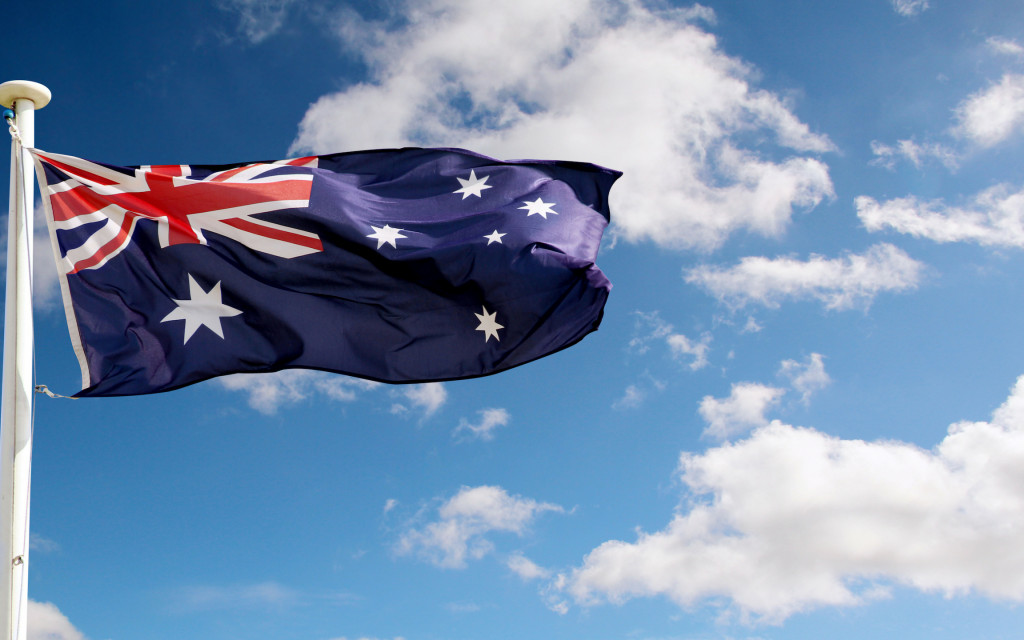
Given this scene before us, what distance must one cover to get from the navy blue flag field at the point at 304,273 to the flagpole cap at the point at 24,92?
70 centimetres

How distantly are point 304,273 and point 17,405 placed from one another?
14.2 ft

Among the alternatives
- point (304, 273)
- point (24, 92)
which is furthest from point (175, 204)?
point (24, 92)

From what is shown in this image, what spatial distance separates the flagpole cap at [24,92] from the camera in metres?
12.4

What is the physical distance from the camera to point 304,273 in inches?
551

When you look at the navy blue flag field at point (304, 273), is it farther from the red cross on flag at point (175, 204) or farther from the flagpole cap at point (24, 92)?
the flagpole cap at point (24, 92)

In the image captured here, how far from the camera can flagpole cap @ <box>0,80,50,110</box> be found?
1237 cm

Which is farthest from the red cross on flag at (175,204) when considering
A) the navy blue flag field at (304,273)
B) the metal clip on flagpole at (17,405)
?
the metal clip on flagpole at (17,405)

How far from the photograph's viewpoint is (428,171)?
627 inches

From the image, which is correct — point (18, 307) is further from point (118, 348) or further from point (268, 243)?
point (268, 243)

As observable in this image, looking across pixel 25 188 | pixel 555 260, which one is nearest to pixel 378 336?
pixel 555 260

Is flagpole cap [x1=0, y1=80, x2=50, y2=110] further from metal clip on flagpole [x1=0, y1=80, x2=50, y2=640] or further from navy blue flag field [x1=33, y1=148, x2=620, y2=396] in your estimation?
navy blue flag field [x1=33, y1=148, x2=620, y2=396]

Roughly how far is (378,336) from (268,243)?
212 cm

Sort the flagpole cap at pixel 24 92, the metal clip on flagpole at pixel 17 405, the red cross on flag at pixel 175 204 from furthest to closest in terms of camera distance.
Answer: the red cross on flag at pixel 175 204, the flagpole cap at pixel 24 92, the metal clip on flagpole at pixel 17 405

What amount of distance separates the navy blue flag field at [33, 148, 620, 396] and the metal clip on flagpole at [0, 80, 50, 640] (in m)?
0.63
